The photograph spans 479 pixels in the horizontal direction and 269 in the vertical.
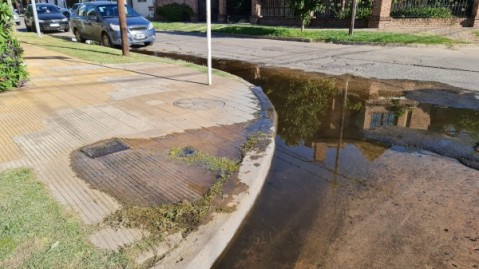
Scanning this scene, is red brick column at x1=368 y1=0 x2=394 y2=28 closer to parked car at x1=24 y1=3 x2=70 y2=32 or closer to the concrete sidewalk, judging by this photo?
the concrete sidewalk

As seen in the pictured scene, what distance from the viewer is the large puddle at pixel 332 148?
3.18 m

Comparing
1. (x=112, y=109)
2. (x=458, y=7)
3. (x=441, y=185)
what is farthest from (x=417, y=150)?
(x=458, y=7)

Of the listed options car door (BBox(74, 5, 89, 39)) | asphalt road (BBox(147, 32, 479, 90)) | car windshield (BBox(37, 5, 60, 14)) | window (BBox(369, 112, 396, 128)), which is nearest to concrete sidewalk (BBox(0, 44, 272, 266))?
window (BBox(369, 112, 396, 128))

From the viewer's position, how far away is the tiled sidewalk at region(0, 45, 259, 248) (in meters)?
3.73

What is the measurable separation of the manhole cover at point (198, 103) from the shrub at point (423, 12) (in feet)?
62.9

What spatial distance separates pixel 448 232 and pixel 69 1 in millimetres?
60885

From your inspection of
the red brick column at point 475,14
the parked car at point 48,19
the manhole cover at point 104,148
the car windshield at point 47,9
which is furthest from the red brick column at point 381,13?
the car windshield at point 47,9

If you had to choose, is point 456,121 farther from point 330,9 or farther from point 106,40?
point 330,9

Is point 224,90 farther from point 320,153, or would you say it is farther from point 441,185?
point 441,185

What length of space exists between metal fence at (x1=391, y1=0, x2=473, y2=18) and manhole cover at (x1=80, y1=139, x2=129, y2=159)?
2168 cm

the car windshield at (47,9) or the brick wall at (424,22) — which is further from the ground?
→ the car windshield at (47,9)

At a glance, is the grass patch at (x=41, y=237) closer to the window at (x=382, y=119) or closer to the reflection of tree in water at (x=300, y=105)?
the reflection of tree in water at (x=300, y=105)

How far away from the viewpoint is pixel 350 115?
21.6 feet

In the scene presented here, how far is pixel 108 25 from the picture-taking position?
15.0 metres
